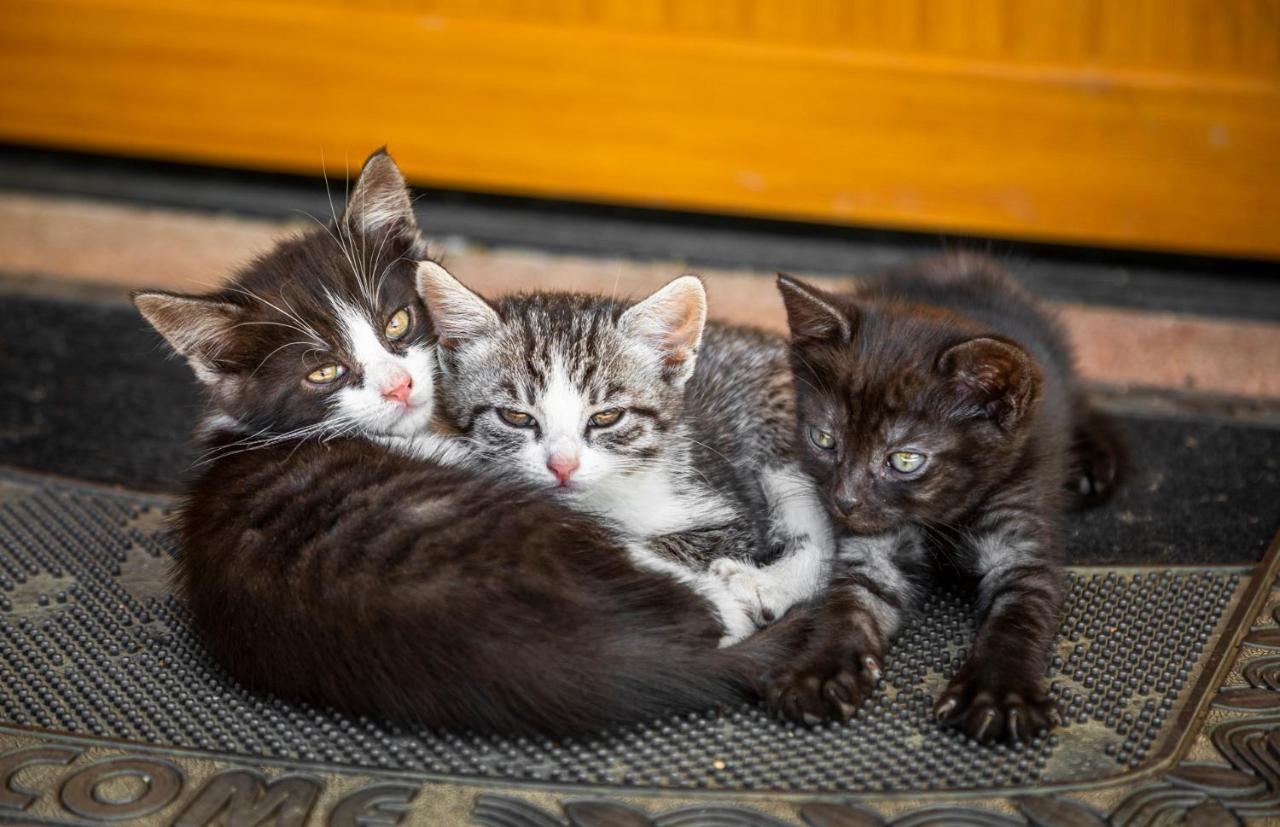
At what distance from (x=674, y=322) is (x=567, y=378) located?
0.80 ft

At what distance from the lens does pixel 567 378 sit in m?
2.53

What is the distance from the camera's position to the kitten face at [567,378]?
8.17ft

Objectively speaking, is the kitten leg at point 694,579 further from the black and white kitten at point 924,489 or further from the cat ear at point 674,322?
the cat ear at point 674,322

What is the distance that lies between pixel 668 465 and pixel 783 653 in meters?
0.52

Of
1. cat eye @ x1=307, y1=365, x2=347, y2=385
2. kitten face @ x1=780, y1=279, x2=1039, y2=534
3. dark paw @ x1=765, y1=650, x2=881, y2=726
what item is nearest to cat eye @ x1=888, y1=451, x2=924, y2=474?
kitten face @ x1=780, y1=279, x2=1039, y2=534

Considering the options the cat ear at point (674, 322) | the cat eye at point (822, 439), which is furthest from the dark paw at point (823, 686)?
the cat ear at point (674, 322)

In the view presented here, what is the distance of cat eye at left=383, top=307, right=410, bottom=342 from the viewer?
2584 millimetres

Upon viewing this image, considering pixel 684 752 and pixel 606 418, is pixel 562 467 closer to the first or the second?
pixel 606 418

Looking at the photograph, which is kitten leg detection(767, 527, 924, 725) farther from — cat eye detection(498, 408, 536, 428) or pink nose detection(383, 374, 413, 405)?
pink nose detection(383, 374, 413, 405)

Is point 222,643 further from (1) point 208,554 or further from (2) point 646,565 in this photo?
(2) point 646,565

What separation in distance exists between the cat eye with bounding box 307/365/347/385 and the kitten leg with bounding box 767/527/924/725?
99 cm

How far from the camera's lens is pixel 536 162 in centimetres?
417

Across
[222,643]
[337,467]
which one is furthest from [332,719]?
[337,467]

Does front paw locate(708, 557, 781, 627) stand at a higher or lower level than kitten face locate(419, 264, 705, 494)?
lower
